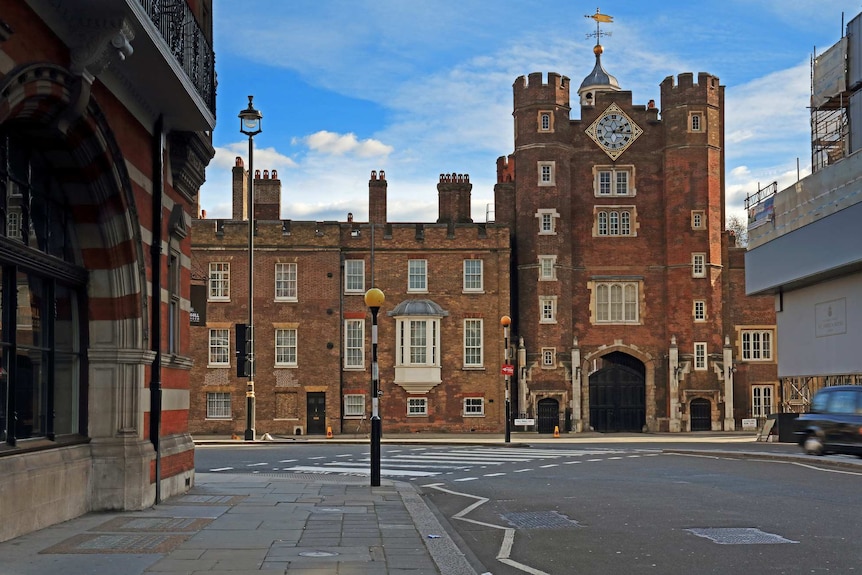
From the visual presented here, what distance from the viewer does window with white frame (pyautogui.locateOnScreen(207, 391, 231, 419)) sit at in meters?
46.9

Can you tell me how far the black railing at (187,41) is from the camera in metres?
13.0

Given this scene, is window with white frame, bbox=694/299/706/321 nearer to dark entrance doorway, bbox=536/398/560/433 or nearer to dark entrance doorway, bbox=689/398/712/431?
dark entrance doorway, bbox=689/398/712/431

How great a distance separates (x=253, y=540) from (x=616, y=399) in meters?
40.7

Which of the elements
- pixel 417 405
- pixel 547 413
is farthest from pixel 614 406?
pixel 417 405

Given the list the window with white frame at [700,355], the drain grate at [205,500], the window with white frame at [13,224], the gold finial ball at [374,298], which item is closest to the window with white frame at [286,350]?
the window with white frame at [700,355]

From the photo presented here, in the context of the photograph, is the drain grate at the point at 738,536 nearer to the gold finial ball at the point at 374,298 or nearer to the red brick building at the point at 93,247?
the red brick building at the point at 93,247

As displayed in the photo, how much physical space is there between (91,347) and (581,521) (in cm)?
676

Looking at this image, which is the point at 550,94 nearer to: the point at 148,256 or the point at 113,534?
the point at 148,256

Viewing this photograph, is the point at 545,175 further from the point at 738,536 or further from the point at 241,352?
the point at 738,536

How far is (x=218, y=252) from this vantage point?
154 ft

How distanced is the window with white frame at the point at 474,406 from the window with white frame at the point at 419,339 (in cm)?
228

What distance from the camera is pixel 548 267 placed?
49.2m

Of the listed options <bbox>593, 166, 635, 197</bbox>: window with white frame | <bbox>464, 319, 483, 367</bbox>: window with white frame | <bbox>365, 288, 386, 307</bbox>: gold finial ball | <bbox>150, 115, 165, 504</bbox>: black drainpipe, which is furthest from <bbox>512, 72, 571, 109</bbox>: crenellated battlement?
<bbox>150, 115, 165, 504</bbox>: black drainpipe

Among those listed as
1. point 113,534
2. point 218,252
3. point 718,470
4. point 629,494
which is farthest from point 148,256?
point 218,252
